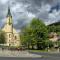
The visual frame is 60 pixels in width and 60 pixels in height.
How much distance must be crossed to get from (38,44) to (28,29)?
38.2ft

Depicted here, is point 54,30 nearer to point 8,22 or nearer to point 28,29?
point 28,29

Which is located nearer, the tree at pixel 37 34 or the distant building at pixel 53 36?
the tree at pixel 37 34

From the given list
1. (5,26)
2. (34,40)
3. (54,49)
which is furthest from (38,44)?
(5,26)

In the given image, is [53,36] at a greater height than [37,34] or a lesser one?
greater

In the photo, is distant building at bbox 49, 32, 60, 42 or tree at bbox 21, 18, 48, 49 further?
distant building at bbox 49, 32, 60, 42

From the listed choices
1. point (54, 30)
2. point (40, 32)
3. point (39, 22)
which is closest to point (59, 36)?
point (54, 30)

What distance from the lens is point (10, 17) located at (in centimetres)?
19550

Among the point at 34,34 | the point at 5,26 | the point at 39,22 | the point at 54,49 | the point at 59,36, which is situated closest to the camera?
the point at 54,49

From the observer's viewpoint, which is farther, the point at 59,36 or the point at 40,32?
the point at 59,36

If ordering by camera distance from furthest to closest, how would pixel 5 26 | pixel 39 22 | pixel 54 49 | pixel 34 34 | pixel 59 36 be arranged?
pixel 5 26
pixel 59 36
pixel 39 22
pixel 34 34
pixel 54 49

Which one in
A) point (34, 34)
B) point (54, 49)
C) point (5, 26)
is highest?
point (5, 26)

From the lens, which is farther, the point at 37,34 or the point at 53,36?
the point at 53,36

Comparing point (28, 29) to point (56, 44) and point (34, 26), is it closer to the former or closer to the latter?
point (34, 26)

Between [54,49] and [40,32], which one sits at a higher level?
[40,32]
